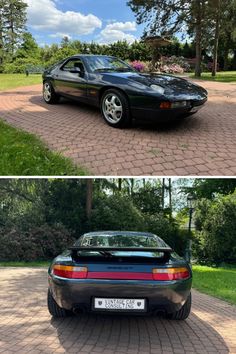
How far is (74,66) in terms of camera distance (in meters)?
8.49

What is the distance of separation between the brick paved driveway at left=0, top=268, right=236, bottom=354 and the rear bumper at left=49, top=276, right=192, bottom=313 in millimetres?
435

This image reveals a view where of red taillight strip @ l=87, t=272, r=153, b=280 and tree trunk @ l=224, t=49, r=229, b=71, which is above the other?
tree trunk @ l=224, t=49, r=229, b=71

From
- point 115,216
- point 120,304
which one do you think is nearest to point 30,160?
point 120,304

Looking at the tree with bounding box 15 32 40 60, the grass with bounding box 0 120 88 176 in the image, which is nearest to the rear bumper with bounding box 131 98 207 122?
the grass with bounding box 0 120 88 176

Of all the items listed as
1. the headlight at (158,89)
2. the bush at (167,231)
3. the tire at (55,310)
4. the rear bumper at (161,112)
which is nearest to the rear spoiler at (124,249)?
the tire at (55,310)

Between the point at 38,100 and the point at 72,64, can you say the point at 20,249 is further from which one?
the point at 72,64

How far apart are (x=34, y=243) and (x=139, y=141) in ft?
26.3

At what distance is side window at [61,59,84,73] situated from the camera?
8188 millimetres

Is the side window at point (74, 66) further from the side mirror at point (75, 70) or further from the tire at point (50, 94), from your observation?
the tire at point (50, 94)

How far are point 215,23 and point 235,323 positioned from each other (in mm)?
29120

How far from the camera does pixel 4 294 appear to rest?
243 inches

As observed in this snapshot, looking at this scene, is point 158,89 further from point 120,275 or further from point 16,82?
point 16,82

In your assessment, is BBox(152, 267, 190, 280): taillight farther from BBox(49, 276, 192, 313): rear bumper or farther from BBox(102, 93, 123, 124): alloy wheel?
BBox(102, 93, 123, 124): alloy wheel

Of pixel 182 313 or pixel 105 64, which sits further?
Result: pixel 105 64
